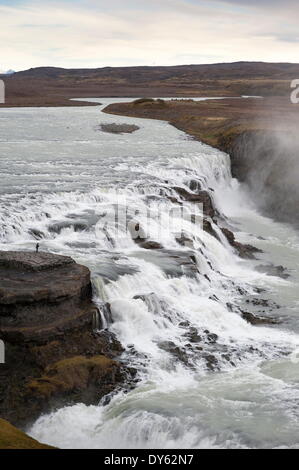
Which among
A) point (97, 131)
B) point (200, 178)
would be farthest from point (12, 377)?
point (97, 131)

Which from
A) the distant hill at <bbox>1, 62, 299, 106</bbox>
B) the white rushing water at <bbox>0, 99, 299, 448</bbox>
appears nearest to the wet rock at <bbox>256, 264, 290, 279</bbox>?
the white rushing water at <bbox>0, 99, 299, 448</bbox>

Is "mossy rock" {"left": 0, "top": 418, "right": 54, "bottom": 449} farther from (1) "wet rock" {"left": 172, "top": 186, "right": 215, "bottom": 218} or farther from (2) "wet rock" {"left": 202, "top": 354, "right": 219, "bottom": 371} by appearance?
(1) "wet rock" {"left": 172, "top": 186, "right": 215, "bottom": 218}

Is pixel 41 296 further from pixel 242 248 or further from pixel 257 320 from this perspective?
pixel 242 248

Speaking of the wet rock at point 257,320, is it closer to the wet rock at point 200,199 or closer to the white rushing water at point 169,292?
the white rushing water at point 169,292

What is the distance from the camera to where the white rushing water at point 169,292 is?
12.0 meters

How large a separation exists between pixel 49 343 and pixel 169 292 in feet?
16.3

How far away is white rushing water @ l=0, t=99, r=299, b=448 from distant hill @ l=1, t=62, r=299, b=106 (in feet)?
146

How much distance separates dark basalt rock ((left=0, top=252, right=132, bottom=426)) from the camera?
494 inches

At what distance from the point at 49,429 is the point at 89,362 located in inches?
77.5

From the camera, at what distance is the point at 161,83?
137 metres

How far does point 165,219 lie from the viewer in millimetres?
23453

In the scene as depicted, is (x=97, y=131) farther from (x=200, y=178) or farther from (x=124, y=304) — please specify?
(x=124, y=304)

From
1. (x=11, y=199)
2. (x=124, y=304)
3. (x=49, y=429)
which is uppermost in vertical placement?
(x=11, y=199)

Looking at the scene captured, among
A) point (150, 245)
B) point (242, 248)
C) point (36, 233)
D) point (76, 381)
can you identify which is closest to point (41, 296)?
point (76, 381)
